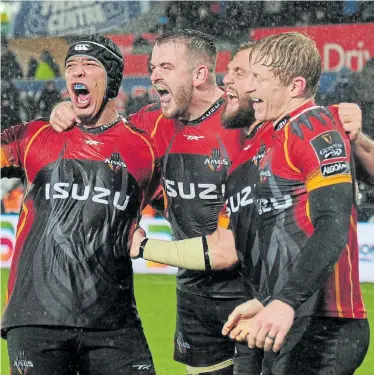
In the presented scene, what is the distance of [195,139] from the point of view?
16.7ft

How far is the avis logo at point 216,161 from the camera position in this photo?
5012 millimetres

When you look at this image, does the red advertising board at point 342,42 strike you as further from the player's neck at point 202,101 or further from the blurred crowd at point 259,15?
the player's neck at point 202,101

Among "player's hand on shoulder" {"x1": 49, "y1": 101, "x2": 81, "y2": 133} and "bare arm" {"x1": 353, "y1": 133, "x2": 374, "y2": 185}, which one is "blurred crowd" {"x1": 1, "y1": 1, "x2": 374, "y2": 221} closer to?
"player's hand on shoulder" {"x1": 49, "y1": 101, "x2": 81, "y2": 133}

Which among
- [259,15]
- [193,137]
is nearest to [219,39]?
[259,15]

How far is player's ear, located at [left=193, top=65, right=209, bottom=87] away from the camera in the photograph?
17.2ft

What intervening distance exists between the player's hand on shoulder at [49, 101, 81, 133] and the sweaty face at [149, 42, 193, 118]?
834mm

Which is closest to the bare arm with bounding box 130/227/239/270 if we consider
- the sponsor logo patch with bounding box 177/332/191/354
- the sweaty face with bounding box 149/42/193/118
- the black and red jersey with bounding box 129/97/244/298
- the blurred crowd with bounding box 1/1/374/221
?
the black and red jersey with bounding box 129/97/244/298

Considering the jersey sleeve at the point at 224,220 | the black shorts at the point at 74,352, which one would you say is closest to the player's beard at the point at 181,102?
the jersey sleeve at the point at 224,220

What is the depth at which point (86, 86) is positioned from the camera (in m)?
4.37

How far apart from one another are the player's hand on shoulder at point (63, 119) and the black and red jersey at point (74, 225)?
34 millimetres

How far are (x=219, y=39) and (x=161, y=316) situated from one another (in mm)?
6046

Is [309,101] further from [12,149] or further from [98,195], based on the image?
[12,149]

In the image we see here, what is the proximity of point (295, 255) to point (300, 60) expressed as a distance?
2.38 ft

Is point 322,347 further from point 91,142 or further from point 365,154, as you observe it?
point 91,142
